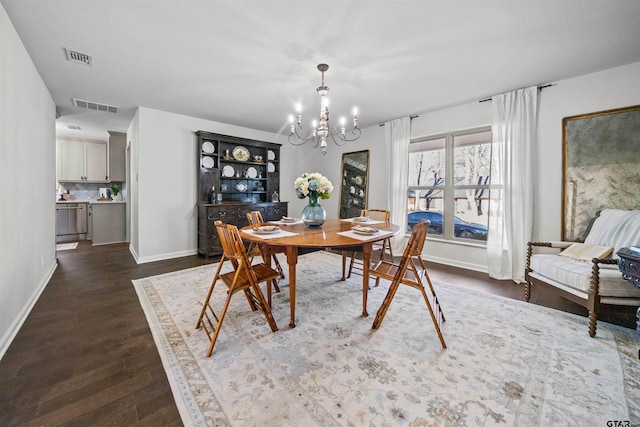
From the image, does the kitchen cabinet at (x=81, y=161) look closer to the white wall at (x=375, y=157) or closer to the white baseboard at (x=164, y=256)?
the white wall at (x=375, y=157)

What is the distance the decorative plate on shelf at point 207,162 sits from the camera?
14.6ft

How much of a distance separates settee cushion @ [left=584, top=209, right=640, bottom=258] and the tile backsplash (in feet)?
26.8

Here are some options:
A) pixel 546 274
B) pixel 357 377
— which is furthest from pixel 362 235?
pixel 546 274

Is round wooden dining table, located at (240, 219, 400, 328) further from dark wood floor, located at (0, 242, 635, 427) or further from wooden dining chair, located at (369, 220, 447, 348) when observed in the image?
dark wood floor, located at (0, 242, 635, 427)

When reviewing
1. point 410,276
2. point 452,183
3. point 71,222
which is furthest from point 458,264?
point 71,222

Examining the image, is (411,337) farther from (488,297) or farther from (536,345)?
(488,297)

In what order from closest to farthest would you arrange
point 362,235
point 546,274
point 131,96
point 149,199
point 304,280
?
point 362,235 → point 546,274 → point 304,280 → point 131,96 → point 149,199

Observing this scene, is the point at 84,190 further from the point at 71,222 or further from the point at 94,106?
the point at 94,106

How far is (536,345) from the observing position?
1758 mm

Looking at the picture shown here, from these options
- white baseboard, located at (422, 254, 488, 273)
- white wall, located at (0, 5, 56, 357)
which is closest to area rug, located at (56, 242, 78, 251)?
white wall, located at (0, 5, 56, 357)

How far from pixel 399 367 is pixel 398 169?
11.1ft

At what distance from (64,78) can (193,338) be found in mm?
3299

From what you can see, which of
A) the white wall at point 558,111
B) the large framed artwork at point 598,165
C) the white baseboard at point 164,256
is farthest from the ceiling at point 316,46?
the white baseboard at point 164,256

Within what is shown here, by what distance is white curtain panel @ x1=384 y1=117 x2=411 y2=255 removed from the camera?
4242 millimetres
